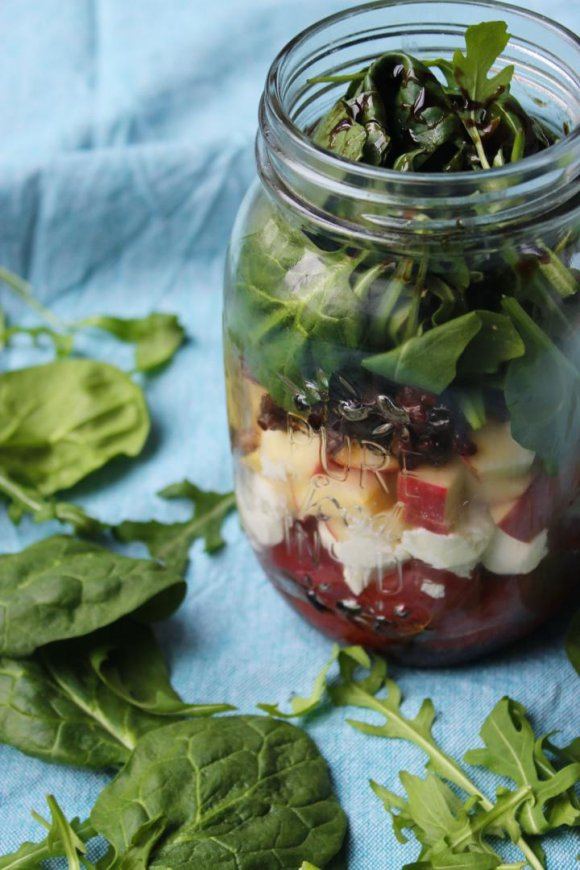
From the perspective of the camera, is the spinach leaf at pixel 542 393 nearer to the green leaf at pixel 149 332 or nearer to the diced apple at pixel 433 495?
the diced apple at pixel 433 495

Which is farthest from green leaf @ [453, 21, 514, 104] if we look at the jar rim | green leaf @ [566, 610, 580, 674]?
green leaf @ [566, 610, 580, 674]

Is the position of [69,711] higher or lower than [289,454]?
lower

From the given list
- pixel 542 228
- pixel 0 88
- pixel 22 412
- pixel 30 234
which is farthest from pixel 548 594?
pixel 0 88

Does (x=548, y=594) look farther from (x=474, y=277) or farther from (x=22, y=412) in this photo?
(x=22, y=412)

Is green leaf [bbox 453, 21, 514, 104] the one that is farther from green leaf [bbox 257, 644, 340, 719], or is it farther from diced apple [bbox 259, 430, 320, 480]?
green leaf [bbox 257, 644, 340, 719]

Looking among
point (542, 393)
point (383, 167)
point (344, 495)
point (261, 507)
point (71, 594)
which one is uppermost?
point (383, 167)

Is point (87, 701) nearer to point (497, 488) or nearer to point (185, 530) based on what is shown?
point (185, 530)

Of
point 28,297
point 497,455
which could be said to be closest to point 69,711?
point 497,455
